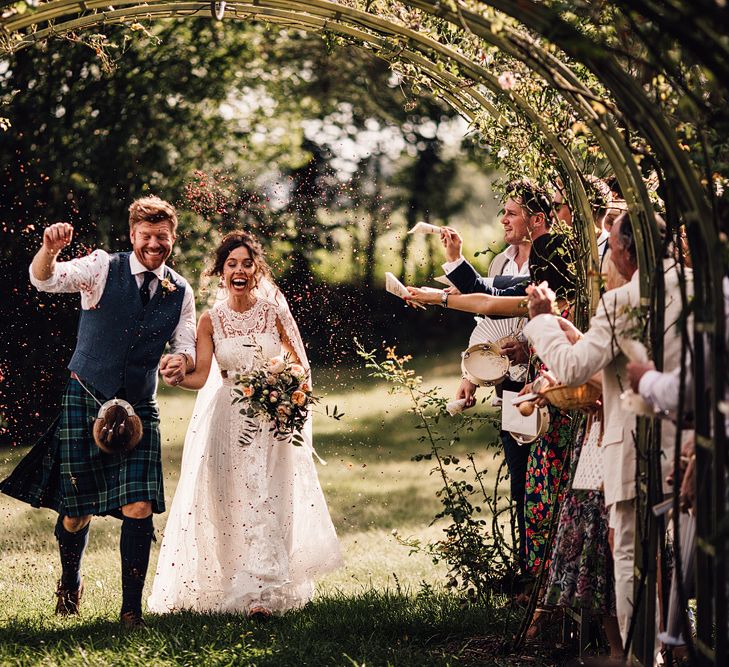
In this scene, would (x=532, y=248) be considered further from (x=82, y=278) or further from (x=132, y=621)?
(x=132, y=621)

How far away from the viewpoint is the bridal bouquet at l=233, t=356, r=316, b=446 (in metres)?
5.86

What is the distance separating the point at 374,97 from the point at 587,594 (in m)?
16.6

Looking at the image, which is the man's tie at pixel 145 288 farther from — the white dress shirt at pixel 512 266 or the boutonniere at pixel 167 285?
the white dress shirt at pixel 512 266

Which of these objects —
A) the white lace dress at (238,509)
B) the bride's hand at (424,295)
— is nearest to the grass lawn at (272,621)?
the white lace dress at (238,509)

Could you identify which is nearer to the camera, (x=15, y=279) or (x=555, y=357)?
(x=555, y=357)

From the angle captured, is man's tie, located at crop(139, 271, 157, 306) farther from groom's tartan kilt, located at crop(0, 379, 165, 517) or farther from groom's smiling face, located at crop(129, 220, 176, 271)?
groom's tartan kilt, located at crop(0, 379, 165, 517)

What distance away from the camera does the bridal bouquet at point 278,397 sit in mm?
5863

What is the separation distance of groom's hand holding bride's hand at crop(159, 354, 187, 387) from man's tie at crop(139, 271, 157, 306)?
0.30 m

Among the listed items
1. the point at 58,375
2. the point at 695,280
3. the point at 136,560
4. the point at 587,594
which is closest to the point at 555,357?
the point at 695,280

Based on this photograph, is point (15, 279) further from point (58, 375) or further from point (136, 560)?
point (136, 560)

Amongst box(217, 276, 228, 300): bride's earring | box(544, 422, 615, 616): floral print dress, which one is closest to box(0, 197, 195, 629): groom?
box(217, 276, 228, 300): bride's earring

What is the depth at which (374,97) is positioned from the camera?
2030cm

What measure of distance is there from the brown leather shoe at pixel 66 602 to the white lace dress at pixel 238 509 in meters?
0.43

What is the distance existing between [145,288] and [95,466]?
37.0 inches
